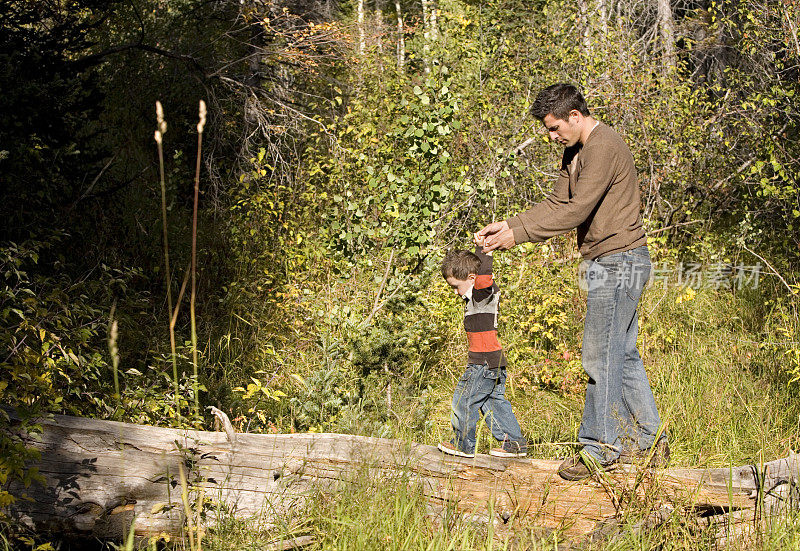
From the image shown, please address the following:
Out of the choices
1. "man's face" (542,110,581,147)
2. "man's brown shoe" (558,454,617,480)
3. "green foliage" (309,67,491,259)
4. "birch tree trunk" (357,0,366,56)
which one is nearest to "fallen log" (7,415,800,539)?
"man's brown shoe" (558,454,617,480)

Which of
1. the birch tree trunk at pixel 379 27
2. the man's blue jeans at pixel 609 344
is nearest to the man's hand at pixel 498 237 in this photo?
the man's blue jeans at pixel 609 344

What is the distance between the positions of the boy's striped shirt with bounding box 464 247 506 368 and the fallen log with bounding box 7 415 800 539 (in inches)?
26.7

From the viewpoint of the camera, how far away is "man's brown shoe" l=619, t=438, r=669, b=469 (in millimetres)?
3366

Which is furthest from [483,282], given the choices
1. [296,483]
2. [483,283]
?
[296,483]

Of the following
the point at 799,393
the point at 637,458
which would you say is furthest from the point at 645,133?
the point at 637,458

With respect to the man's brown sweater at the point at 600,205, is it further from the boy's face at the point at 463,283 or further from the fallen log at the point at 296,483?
the fallen log at the point at 296,483

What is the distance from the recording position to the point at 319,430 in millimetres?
4242

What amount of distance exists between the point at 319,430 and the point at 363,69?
286 inches

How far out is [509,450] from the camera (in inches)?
154

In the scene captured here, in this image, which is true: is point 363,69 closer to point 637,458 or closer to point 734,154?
point 734,154

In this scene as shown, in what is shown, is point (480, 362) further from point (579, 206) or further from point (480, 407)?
point (579, 206)

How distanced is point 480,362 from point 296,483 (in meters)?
1.28

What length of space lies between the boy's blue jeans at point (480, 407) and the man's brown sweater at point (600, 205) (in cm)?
84

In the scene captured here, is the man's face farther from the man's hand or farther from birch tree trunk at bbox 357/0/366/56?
birch tree trunk at bbox 357/0/366/56
